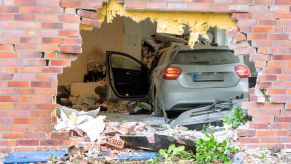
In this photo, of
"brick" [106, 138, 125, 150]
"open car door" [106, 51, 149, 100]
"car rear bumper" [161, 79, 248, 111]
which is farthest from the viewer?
"open car door" [106, 51, 149, 100]

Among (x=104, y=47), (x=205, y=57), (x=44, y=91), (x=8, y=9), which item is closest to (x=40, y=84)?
(x=44, y=91)

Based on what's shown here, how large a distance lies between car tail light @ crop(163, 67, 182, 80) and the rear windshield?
0.17 m

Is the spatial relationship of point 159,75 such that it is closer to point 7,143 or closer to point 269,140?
point 269,140

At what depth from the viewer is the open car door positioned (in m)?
10.2

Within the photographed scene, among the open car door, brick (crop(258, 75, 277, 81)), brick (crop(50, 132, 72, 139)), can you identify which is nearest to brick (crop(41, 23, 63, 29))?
brick (crop(50, 132, 72, 139))

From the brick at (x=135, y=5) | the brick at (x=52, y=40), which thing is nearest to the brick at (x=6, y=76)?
the brick at (x=52, y=40)

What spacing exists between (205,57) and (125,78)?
2.89 metres

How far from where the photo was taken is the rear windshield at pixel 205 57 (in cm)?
795

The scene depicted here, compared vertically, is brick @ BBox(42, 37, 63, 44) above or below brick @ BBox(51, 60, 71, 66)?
above

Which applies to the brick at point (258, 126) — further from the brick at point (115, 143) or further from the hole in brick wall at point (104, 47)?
the hole in brick wall at point (104, 47)

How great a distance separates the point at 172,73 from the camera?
791 cm

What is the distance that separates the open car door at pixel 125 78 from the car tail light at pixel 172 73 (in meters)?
2.34

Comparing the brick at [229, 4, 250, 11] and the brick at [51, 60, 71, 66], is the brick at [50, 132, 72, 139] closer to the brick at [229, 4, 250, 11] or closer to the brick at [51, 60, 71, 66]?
the brick at [51, 60, 71, 66]

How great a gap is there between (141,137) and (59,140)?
1.11 meters
